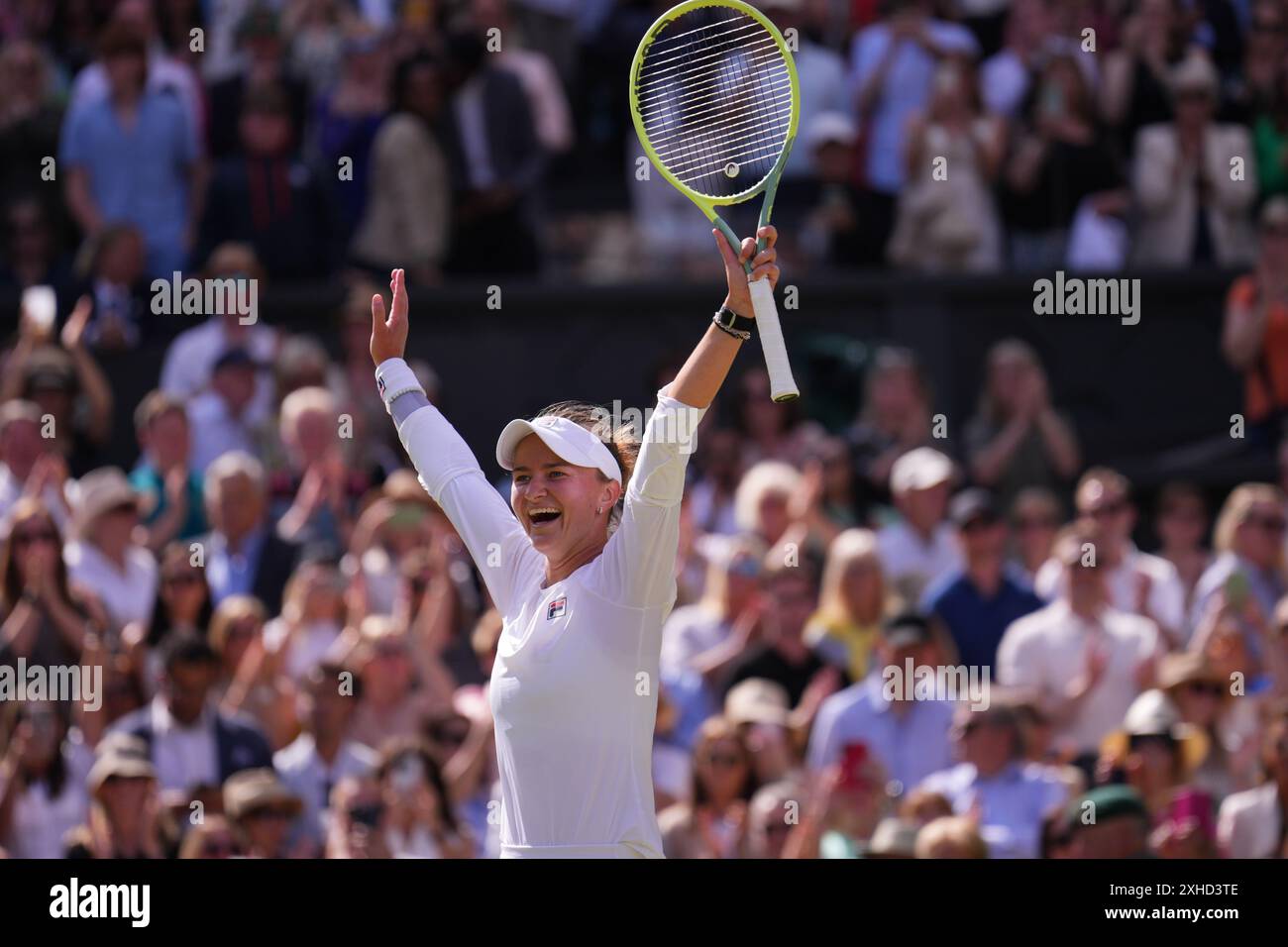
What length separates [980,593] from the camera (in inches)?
395

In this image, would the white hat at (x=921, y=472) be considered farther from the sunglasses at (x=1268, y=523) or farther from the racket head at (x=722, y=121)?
the racket head at (x=722, y=121)

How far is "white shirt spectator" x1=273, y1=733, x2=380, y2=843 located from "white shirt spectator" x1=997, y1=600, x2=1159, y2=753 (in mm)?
2408

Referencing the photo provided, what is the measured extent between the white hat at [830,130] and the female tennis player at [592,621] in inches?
296

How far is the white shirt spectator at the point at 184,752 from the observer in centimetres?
905

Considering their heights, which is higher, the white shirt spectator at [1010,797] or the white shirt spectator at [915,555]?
the white shirt spectator at [915,555]

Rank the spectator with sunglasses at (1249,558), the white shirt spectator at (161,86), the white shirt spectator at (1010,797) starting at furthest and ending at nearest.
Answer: the white shirt spectator at (161,86) < the spectator with sunglasses at (1249,558) < the white shirt spectator at (1010,797)

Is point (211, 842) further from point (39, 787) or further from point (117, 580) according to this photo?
point (117, 580)

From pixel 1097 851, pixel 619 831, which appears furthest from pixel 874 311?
pixel 619 831

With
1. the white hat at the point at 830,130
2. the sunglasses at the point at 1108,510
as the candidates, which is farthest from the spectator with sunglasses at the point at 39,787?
the white hat at the point at 830,130

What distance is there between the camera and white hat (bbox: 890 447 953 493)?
34.4ft

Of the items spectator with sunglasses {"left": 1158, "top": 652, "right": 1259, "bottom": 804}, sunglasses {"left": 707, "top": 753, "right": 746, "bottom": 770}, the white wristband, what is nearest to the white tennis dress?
the white wristband

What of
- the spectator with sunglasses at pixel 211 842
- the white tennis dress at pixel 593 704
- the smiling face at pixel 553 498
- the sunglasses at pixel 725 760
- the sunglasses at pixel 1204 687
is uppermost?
the sunglasses at pixel 1204 687

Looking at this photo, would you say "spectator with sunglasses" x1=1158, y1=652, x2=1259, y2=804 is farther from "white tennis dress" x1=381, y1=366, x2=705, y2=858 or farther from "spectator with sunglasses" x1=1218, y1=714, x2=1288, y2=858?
"white tennis dress" x1=381, y1=366, x2=705, y2=858

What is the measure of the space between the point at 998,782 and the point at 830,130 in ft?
15.1
